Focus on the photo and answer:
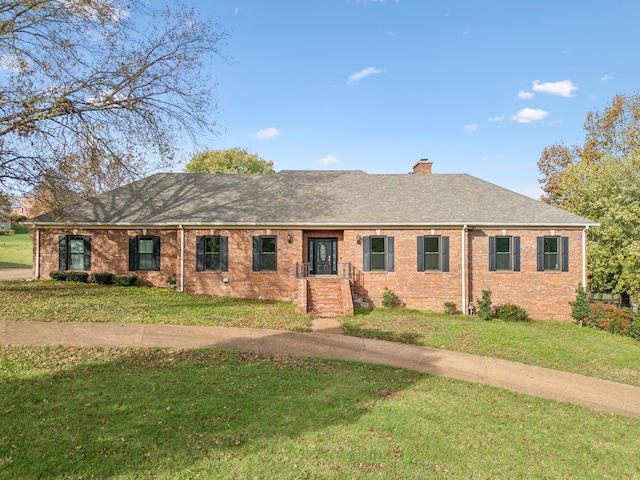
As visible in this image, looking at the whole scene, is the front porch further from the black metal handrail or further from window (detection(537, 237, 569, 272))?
window (detection(537, 237, 569, 272))

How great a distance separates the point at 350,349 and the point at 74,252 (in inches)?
577

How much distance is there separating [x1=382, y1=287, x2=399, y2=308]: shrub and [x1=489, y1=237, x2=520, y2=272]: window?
440 centimetres

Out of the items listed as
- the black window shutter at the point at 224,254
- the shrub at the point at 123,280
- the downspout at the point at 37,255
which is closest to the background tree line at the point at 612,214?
the black window shutter at the point at 224,254

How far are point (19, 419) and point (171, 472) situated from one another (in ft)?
9.41

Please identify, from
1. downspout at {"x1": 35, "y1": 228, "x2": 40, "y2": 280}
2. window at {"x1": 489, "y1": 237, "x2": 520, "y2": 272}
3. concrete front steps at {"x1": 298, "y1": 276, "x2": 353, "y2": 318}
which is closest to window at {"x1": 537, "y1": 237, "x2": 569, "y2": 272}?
window at {"x1": 489, "y1": 237, "x2": 520, "y2": 272}

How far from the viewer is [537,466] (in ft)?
17.1

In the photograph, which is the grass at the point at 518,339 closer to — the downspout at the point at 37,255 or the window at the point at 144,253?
the window at the point at 144,253

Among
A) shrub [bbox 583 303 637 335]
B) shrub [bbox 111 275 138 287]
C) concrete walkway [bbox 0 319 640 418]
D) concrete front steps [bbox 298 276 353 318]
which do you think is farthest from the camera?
shrub [bbox 111 275 138 287]

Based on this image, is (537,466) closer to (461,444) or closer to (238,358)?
(461,444)

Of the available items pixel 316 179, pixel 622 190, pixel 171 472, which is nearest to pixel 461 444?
pixel 171 472

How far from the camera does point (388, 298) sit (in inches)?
636

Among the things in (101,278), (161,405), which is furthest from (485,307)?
(101,278)

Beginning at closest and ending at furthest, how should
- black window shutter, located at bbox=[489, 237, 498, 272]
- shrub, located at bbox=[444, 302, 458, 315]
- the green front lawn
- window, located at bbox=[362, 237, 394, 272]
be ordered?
the green front lawn → shrub, located at bbox=[444, 302, 458, 315] → black window shutter, located at bbox=[489, 237, 498, 272] → window, located at bbox=[362, 237, 394, 272]

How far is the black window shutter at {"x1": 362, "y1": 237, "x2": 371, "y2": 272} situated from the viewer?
650 inches
